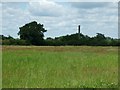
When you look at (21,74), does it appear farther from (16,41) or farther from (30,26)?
(30,26)

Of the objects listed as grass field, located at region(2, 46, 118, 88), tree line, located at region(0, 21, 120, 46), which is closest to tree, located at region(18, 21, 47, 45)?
tree line, located at region(0, 21, 120, 46)

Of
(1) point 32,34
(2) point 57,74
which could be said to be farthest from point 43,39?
(2) point 57,74

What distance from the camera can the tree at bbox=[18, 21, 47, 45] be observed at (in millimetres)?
43031

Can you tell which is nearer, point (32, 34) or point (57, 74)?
point (57, 74)

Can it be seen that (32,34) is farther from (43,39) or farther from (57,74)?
(57,74)

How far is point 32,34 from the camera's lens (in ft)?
147

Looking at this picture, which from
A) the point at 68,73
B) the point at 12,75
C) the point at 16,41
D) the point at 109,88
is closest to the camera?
the point at 109,88

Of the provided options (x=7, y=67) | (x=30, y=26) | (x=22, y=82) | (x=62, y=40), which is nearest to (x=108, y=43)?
(x=62, y=40)

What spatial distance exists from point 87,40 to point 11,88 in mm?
35629

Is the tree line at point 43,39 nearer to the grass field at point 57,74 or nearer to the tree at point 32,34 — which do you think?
the tree at point 32,34

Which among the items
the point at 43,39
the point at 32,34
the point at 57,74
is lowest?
the point at 57,74

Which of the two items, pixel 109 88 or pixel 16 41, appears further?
pixel 16 41

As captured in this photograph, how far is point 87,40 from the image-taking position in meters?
43.6

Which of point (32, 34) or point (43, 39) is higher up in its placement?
point (32, 34)
